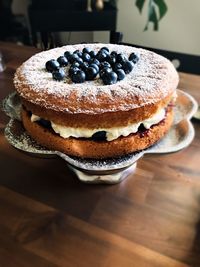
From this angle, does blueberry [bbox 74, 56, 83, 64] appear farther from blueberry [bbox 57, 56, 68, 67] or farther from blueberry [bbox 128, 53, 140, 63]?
blueberry [bbox 128, 53, 140, 63]

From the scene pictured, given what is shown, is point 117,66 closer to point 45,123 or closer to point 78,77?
point 78,77

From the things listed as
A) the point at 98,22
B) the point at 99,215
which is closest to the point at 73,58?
the point at 99,215

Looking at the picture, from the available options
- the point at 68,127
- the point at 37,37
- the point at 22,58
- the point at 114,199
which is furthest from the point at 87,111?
the point at 37,37

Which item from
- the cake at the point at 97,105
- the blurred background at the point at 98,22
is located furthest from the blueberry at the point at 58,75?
the blurred background at the point at 98,22

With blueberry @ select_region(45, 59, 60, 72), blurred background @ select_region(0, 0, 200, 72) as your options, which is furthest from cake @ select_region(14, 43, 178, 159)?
blurred background @ select_region(0, 0, 200, 72)

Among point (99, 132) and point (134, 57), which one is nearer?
point (99, 132)

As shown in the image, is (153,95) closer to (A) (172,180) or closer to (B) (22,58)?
(A) (172,180)
